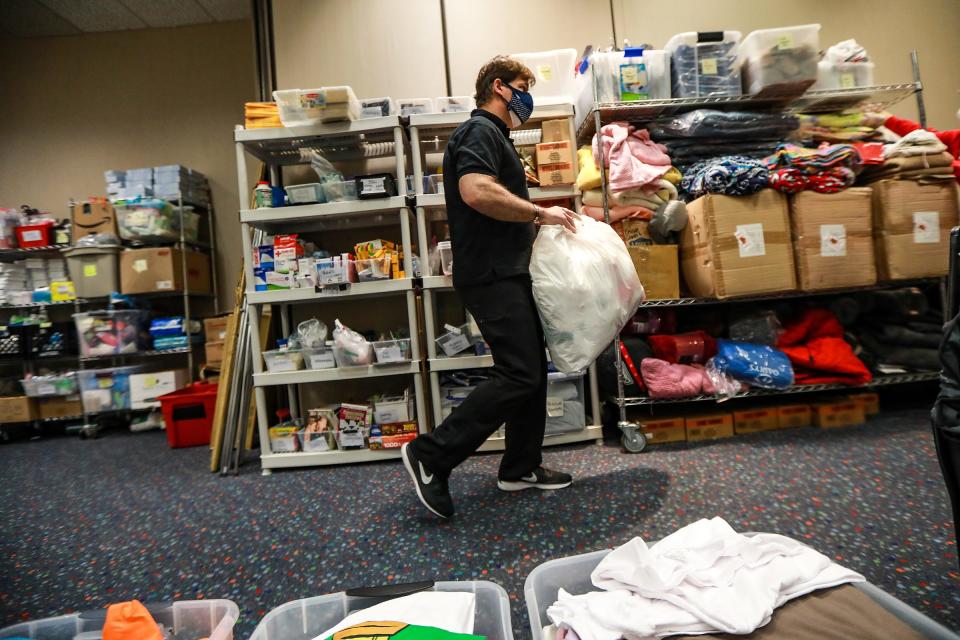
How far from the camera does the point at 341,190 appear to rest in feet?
7.70

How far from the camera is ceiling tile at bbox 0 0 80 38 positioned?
368 centimetres

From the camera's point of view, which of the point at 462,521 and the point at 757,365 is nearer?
the point at 462,521

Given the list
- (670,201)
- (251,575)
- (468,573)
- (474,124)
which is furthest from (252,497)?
(670,201)

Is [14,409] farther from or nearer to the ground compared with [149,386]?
nearer to the ground

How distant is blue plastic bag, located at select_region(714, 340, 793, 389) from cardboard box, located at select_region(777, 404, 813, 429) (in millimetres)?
185

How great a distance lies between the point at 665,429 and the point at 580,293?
105 centimetres

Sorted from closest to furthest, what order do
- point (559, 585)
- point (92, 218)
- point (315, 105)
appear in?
1. point (559, 585)
2. point (315, 105)
3. point (92, 218)

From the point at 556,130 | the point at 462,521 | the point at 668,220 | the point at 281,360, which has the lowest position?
the point at 462,521

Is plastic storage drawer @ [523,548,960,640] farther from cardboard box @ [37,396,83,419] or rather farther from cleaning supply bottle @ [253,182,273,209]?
cardboard box @ [37,396,83,419]

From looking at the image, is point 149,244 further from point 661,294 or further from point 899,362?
point 899,362

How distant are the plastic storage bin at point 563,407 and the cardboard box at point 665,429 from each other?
310 mm

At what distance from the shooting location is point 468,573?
1234 millimetres

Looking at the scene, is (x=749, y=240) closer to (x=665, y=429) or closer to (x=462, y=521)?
(x=665, y=429)

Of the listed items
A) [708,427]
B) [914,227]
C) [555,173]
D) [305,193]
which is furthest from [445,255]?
[914,227]
